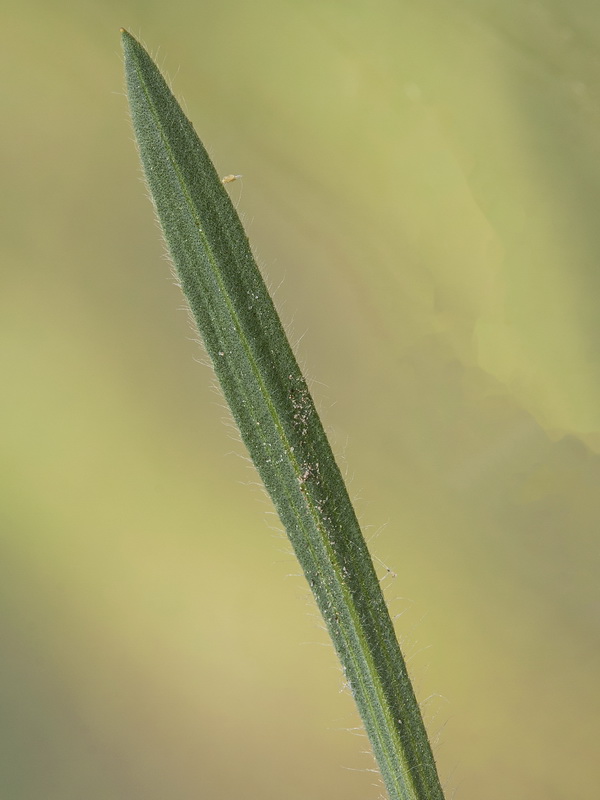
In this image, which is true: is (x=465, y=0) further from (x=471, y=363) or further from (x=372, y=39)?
(x=471, y=363)

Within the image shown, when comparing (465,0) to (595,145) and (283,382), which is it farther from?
(283,382)

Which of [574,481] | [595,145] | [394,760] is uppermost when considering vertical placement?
[595,145]

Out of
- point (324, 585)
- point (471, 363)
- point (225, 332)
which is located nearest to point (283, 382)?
point (225, 332)

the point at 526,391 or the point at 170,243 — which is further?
the point at 526,391

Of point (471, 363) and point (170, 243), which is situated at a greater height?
point (170, 243)

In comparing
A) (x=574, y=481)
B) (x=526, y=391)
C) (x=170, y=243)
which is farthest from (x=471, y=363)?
(x=170, y=243)

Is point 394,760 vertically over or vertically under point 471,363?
under
